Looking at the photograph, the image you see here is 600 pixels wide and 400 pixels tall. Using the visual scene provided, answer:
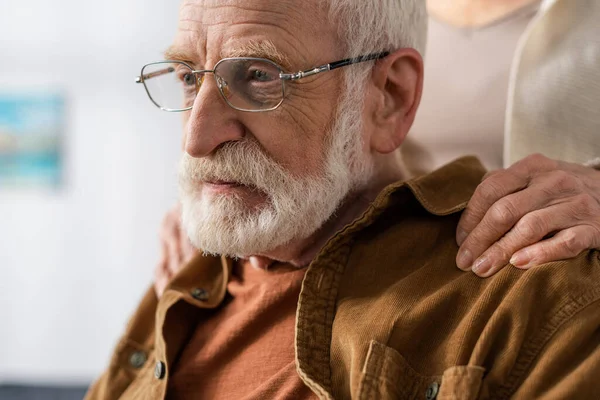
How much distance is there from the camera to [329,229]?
139cm

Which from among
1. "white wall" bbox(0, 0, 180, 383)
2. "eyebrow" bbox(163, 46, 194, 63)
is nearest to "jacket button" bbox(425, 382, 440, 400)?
"eyebrow" bbox(163, 46, 194, 63)

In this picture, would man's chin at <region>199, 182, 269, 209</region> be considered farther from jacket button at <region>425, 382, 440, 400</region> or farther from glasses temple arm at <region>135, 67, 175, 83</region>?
jacket button at <region>425, 382, 440, 400</region>

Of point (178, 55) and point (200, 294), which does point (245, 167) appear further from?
point (200, 294)

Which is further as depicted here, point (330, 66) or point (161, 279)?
point (161, 279)

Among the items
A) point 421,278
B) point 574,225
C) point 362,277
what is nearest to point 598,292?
point 574,225

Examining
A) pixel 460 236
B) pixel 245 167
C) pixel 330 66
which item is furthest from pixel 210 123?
pixel 460 236

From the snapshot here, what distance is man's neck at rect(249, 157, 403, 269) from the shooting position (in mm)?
1354

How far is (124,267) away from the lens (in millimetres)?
4184

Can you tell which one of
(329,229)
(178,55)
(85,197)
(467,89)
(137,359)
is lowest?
(85,197)

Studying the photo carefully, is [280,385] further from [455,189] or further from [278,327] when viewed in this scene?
[455,189]

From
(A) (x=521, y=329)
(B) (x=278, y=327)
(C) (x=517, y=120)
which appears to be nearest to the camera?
(A) (x=521, y=329)

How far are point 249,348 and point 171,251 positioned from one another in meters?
0.51

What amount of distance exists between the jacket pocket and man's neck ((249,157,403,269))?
30 cm

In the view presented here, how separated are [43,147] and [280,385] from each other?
3.48m
